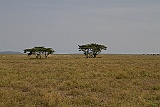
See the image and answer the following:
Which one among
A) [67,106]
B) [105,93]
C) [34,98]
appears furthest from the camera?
[105,93]

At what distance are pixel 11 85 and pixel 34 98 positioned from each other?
574 cm

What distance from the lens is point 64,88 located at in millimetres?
17500

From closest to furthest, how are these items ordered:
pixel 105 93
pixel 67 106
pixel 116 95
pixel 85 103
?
pixel 67 106 < pixel 85 103 < pixel 116 95 < pixel 105 93

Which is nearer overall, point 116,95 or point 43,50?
point 116,95

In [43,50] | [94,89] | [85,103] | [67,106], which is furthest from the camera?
[43,50]

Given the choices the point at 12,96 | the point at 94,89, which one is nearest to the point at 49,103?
the point at 12,96

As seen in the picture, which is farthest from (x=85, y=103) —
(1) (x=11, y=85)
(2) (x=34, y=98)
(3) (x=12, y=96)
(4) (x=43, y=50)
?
(4) (x=43, y=50)

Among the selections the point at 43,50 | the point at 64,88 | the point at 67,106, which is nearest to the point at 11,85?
the point at 64,88

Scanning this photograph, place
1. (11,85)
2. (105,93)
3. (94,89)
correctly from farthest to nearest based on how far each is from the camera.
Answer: (11,85) < (94,89) < (105,93)

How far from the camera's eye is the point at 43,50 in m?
92.7

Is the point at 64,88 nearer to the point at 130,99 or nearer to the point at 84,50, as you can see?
the point at 130,99

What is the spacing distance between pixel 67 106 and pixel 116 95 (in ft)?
12.6

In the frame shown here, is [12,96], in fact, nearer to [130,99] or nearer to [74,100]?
[74,100]

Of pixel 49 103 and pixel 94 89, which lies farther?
pixel 94 89
